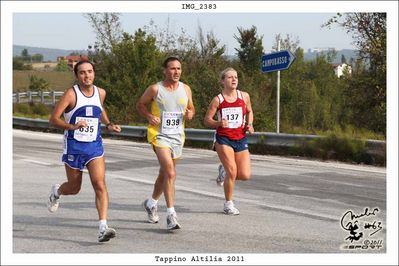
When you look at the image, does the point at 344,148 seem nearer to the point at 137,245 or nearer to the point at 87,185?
the point at 87,185

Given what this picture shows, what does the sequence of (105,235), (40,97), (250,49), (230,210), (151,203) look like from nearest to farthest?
(105,235), (151,203), (230,210), (250,49), (40,97)

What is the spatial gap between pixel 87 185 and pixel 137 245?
15.0 ft

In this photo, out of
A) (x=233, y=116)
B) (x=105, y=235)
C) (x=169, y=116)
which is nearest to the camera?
(x=105, y=235)

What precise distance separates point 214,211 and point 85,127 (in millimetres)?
2564

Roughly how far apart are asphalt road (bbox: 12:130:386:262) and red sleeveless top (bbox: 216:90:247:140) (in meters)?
1.02

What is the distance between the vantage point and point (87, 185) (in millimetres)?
11688

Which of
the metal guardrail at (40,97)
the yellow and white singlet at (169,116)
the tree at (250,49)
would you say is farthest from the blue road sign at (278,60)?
the metal guardrail at (40,97)

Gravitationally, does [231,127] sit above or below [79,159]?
above

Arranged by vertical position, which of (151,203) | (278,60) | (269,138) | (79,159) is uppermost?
(278,60)

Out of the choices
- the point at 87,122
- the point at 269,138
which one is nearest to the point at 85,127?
the point at 87,122

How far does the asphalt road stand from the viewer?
729 centimetres

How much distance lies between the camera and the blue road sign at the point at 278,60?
1700 cm

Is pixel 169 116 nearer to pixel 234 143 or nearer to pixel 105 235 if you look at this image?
pixel 234 143

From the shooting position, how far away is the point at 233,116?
8.93 metres
